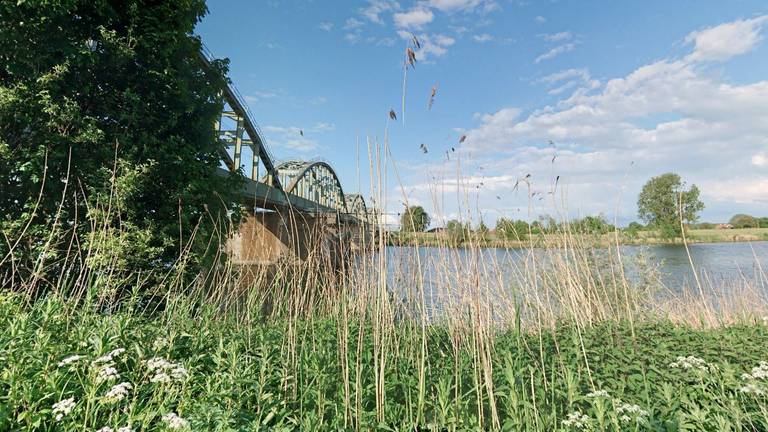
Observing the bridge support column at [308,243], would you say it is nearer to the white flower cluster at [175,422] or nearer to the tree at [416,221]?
the tree at [416,221]

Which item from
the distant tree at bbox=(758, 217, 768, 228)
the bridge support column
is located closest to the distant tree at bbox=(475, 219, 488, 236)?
the bridge support column

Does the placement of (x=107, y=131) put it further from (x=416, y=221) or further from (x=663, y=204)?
(x=663, y=204)

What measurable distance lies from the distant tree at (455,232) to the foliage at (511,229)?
44.9 inches

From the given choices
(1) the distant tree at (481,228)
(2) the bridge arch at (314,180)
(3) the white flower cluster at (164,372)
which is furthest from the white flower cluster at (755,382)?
(2) the bridge arch at (314,180)

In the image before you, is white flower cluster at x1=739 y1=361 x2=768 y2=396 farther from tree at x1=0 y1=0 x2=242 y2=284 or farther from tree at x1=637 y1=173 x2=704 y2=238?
tree at x1=637 y1=173 x2=704 y2=238

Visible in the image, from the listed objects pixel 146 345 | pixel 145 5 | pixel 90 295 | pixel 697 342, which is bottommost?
pixel 697 342

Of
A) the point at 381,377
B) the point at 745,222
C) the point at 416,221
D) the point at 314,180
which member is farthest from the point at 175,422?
the point at 745,222

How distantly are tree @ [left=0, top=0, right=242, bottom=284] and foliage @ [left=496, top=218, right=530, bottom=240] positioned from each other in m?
4.28

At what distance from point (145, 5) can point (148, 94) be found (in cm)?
172

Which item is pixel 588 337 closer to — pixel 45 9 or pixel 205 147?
pixel 205 147

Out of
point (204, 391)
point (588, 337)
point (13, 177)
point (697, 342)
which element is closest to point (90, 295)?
point (204, 391)

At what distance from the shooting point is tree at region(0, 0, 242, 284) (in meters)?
5.39

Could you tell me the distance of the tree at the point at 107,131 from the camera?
539 cm

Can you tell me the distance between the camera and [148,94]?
645cm
